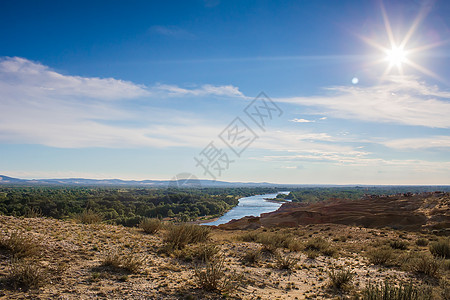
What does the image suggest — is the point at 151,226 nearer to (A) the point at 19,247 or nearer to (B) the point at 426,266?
(A) the point at 19,247

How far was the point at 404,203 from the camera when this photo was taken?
4319 centimetres

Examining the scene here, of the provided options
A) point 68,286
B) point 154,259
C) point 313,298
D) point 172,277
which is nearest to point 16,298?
point 68,286

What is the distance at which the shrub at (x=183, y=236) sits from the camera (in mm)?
10883

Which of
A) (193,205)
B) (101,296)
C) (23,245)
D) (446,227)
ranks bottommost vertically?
(193,205)

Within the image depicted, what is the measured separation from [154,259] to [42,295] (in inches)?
152

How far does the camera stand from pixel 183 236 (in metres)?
11.4

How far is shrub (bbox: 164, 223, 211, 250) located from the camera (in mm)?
10883

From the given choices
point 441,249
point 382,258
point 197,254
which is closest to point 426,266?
point 382,258

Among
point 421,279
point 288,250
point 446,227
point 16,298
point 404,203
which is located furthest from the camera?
point 404,203

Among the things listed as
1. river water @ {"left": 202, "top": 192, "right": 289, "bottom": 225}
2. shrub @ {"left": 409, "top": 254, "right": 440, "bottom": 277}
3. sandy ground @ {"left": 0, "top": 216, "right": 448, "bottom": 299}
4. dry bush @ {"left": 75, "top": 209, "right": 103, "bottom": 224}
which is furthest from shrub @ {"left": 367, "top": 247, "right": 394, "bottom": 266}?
river water @ {"left": 202, "top": 192, "right": 289, "bottom": 225}

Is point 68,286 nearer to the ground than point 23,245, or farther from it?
nearer to the ground

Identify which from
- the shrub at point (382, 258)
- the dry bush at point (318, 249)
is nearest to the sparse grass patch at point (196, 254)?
the dry bush at point (318, 249)

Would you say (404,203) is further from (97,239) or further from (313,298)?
(97,239)

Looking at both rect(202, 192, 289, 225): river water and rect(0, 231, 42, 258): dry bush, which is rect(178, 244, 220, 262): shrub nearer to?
rect(0, 231, 42, 258): dry bush
